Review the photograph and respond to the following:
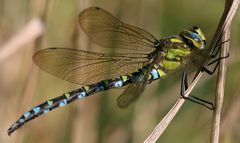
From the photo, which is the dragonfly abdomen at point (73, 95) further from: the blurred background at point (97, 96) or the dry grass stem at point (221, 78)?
the dry grass stem at point (221, 78)

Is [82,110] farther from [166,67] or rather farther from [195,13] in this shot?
[195,13]

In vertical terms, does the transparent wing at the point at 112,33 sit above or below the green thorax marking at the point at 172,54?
above

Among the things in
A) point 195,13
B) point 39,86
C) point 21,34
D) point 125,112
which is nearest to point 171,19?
point 195,13

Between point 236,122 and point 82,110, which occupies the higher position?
point 82,110

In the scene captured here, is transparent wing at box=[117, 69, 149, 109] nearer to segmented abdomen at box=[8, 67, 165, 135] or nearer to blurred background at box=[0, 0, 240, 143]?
segmented abdomen at box=[8, 67, 165, 135]

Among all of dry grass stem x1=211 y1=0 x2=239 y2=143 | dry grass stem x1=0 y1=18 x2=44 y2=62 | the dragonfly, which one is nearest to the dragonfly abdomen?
the dragonfly

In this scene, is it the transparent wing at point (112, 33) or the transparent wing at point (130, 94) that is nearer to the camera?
the transparent wing at point (130, 94)

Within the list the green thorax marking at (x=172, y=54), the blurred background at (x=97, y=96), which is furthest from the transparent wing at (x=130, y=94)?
the blurred background at (x=97, y=96)

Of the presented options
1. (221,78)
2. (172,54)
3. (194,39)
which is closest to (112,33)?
(172,54)
